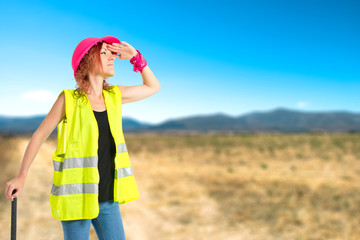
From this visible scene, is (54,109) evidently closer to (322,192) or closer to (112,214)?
(112,214)

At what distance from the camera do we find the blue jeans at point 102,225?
2.07m

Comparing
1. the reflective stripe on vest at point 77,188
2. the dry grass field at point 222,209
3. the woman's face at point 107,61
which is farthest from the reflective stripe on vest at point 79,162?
the dry grass field at point 222,209

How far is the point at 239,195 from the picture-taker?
10.1 meters

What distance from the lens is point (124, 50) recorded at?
2342mm

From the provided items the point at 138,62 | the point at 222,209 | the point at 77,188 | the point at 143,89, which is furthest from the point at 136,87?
the point at 222,209

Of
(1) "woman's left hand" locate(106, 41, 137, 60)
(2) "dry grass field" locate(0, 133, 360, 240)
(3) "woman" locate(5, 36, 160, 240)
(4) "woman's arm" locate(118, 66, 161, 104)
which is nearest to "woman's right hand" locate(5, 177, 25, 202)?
(3) "woman" locate(5, 36, 160, 240)

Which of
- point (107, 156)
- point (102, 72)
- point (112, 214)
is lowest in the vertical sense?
point (112, 214)

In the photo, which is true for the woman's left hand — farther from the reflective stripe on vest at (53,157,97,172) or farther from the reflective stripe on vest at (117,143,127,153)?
the reflective stripe on vest at (53,157,97,172)

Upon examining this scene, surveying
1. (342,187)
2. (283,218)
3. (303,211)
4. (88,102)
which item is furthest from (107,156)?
(342,187)

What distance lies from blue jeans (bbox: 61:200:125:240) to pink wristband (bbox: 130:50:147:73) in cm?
96

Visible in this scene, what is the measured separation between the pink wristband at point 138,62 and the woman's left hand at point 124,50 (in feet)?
0.11

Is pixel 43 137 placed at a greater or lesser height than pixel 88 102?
lesser

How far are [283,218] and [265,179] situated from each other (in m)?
5.39

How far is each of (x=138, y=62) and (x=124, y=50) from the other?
14cm
